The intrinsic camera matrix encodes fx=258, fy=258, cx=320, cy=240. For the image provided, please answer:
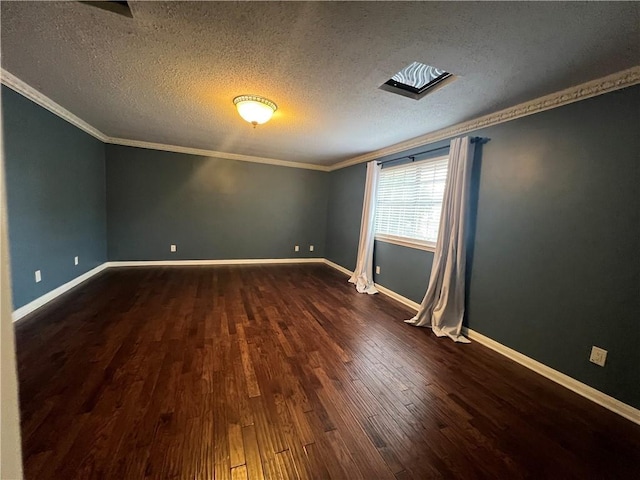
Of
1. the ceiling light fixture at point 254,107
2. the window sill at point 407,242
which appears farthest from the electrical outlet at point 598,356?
the ceiling light fixture at point 254,107

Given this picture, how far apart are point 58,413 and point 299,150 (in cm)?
416

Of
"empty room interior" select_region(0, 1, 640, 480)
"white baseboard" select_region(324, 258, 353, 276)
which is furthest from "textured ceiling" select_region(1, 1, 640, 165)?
"white baseboard" select_region(324, 258, 353, 276)

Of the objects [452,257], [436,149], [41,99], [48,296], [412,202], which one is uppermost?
[41,99]

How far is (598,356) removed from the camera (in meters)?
1.88

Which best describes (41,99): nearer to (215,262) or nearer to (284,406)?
(215,262)

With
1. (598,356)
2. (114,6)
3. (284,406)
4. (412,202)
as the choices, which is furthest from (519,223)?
(114,6)

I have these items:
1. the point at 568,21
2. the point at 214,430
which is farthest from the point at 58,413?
the point at 568,21

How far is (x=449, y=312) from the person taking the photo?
2812 mm

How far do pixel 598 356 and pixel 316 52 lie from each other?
296cm

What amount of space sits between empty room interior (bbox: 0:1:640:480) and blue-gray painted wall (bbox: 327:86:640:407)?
0.01 meters

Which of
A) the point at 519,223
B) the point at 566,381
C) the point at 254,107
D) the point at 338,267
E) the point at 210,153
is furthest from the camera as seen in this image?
the point at 338,267

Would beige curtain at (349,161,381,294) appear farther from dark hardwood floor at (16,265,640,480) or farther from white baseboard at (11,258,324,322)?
white baseboard at (11,258,324,322)

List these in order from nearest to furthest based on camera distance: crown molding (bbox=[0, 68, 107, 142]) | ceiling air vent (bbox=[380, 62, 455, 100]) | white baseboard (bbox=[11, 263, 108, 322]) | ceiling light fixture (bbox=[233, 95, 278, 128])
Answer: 1. ceiling air vent (bbox=[380, 62, 455, 100])
2. crown molding (bbox=[0, 68, 107, 142])
3. ceiling light fixture (bbox=[233, 95, 278, 128])
4. white baseboard (bbox=[11, 263, 108, 322])

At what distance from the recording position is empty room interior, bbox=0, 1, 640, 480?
1390mm
